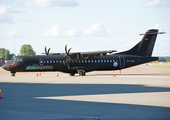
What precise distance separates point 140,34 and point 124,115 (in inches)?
1449

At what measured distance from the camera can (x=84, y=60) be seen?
41844 millimetres

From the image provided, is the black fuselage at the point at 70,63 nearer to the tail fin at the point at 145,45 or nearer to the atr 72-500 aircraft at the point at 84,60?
the atr 72-500 aircraft at the point at 84,60

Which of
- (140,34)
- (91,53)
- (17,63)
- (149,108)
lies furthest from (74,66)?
(149,108)

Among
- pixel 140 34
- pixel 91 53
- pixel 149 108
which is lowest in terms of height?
pixel 149 108

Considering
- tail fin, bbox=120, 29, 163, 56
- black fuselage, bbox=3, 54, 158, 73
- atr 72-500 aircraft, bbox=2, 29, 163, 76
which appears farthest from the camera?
tail fin, bbox=120, 29, 163, 56

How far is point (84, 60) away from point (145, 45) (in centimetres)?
1161

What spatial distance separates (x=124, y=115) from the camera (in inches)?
440

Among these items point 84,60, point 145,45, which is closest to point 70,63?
point 84,60

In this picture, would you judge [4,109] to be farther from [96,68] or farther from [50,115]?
[96,68]

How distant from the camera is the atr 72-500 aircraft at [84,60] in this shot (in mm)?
38812

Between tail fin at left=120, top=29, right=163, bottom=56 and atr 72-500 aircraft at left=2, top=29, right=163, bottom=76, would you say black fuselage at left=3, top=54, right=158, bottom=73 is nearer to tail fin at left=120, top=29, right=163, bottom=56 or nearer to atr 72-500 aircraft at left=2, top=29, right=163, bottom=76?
atr 72-500 aircraft at left=2, top=29, right=163, bottom=76

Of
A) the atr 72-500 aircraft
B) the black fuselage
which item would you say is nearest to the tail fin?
the atr 72-500 aircraft

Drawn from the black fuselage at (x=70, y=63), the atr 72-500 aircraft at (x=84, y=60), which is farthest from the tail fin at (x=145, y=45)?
the black fuselage at (x=70, y=63)

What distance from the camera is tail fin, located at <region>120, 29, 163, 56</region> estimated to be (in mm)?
44812
